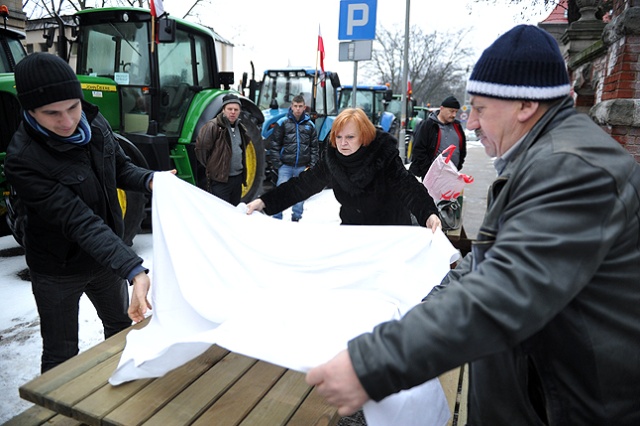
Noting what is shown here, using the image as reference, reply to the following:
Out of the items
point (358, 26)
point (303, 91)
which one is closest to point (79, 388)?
point (358, 26)

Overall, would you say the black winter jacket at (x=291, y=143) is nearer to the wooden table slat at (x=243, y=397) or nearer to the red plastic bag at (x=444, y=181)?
the red plastic bag at (x=444, y=181)

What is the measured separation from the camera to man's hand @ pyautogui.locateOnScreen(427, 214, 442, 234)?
9.05ft

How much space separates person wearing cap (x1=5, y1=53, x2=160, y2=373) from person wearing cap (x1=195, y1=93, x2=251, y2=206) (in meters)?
3.53

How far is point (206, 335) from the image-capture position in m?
1.58

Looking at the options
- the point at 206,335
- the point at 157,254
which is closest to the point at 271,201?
the point at 157,254

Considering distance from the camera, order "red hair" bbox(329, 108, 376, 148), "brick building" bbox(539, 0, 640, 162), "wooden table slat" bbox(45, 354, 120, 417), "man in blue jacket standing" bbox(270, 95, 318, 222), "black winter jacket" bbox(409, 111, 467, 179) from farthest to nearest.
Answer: "man in blue jacket standing" bbox(270, 95, 318, 222) → "black winter jacket" bbox(409, 111, 467, 179) → "brick building" bbox(539, 0, 640, 162) → "red hair" bbox(329, 108, 376, 148) → "wooden table slat" bbox(45, 354, 120, 417)

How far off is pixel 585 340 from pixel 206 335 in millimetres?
1126

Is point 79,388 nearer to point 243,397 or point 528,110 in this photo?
point 243,397

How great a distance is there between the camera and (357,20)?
7500 millimetres

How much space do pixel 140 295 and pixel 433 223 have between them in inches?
66.9

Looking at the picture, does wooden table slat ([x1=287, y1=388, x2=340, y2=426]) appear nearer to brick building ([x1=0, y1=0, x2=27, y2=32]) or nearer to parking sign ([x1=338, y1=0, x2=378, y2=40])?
parking sign ([x1=338, y1=0, x2=378, y2=40])

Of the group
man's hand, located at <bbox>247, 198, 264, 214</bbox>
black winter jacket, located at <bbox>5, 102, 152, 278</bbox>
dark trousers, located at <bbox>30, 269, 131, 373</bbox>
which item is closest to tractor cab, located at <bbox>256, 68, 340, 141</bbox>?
man's hand, located at <bbox>247, 198, 264, 214</bbox>

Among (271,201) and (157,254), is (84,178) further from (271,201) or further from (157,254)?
(271,201)

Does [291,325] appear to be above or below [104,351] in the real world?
above
